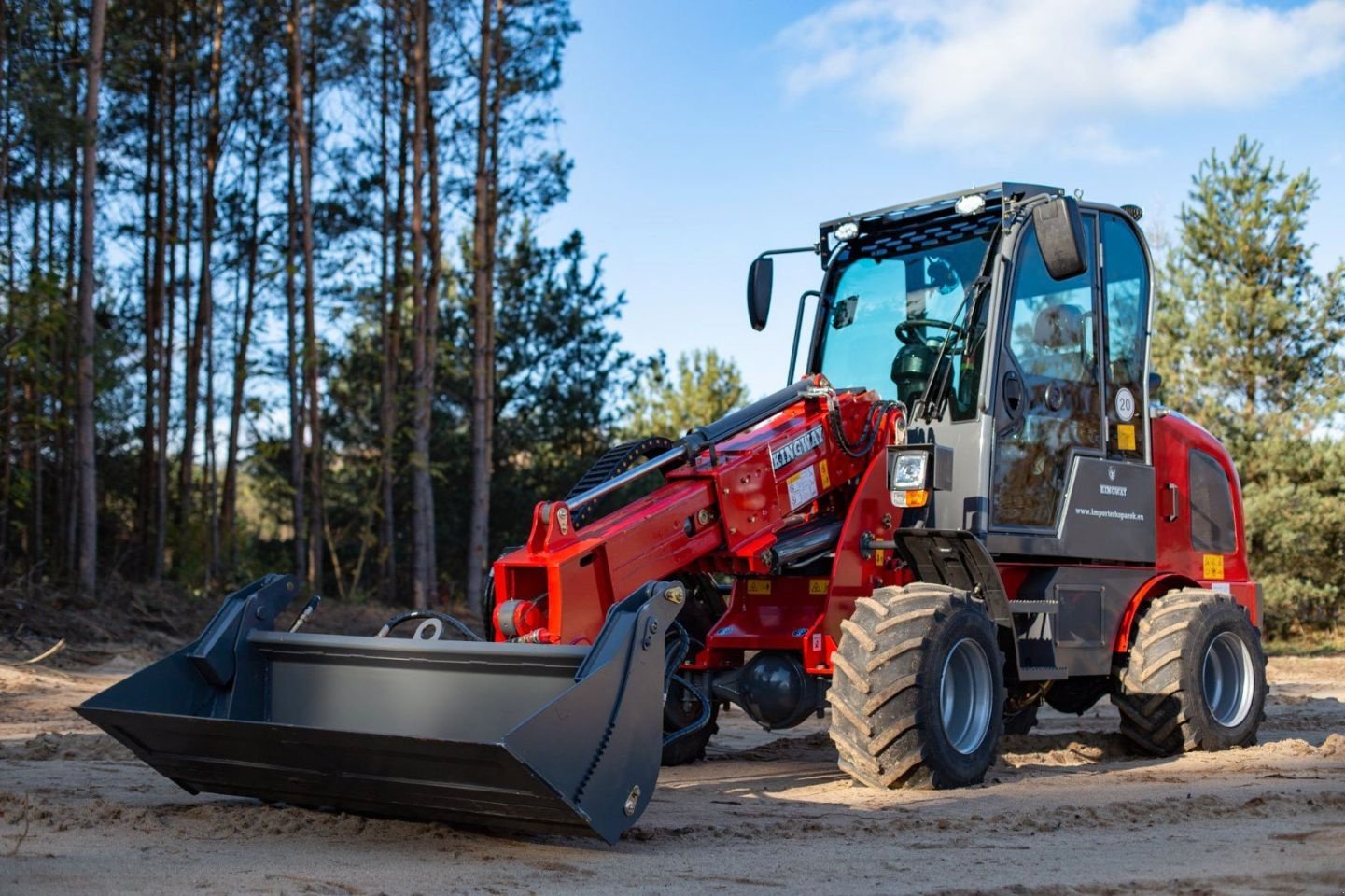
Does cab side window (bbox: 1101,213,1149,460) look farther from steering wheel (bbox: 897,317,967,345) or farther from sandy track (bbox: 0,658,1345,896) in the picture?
sandy track (bbox: 0,658,1345,896)

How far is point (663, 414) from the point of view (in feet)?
146

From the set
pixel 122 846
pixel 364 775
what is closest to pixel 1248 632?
pixel 364 775

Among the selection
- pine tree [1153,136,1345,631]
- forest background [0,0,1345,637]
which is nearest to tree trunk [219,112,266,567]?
forest background [0,0,1345,637]

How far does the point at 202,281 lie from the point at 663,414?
2161cm

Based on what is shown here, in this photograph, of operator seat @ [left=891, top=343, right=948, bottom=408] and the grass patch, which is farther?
the grass patch

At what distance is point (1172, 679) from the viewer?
809 cm

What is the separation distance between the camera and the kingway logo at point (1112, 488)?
8.20m

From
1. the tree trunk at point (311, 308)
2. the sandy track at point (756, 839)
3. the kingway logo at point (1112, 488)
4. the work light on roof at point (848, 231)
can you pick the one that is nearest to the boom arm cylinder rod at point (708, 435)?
the work light on roof at point (848, 231)

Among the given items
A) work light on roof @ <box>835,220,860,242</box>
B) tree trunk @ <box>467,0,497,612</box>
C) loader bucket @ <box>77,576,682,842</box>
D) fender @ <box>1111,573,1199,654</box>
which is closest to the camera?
loader bucket @ <box>77,576,682,842</box>

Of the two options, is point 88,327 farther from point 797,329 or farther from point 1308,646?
point 1308,646

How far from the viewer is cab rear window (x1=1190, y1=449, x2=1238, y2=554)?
9062mm

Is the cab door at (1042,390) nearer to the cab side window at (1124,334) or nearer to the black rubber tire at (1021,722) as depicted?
the cab side window at (1124,334)

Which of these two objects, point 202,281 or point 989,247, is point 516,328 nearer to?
point 202,281

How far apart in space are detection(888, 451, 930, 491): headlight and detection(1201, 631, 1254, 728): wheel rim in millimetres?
2747
